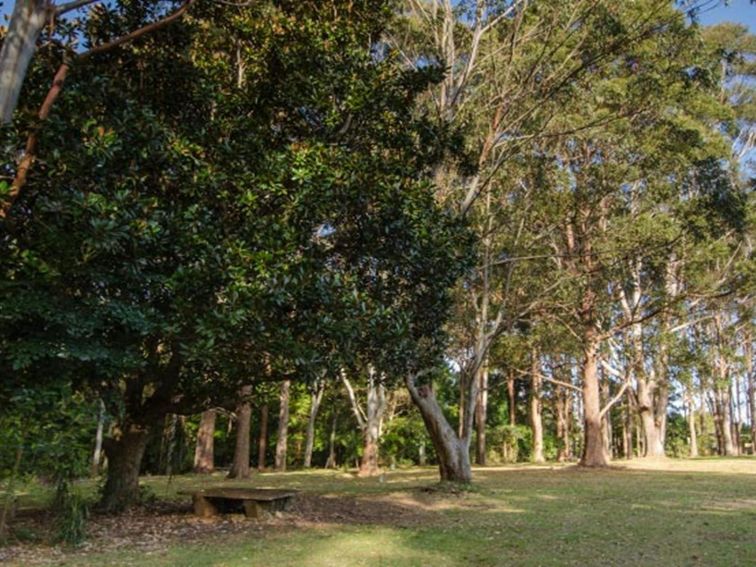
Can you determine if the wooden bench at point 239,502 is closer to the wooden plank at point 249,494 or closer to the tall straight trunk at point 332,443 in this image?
the wooden plank at point 249,494

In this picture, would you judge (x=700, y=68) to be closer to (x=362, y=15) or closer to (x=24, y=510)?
(x=362, y=15)

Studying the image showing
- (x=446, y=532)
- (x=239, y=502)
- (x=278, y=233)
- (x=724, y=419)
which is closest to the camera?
(x=278, y=233)

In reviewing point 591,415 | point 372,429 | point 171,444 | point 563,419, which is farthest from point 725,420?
point 171,444

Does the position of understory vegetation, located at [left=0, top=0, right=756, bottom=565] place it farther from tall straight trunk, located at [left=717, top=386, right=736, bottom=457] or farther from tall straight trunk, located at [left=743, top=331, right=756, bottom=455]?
tall straight trunk, located at [left=743, top=331, right=756, bottom=455]

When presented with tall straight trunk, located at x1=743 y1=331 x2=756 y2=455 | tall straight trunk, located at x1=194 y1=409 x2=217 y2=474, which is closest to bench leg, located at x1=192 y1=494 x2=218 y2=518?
tall straight trunk, located at x1=194 y1=409 x2=217 y2=474

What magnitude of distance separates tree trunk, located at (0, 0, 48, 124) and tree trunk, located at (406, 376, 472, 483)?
9361 mm

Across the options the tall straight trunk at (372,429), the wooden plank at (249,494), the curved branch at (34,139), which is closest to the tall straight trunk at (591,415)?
the tall straight trunk at (372,429)

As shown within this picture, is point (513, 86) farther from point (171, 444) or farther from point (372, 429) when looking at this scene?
point (171, 444)

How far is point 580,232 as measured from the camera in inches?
837

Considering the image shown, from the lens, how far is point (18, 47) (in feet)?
22.8

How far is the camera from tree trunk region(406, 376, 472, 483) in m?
13.9

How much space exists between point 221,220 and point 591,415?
1771cm

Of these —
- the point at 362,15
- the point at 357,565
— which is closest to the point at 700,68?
the point at 362,15

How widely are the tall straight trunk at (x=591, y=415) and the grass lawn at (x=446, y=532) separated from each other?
800 centimetres
